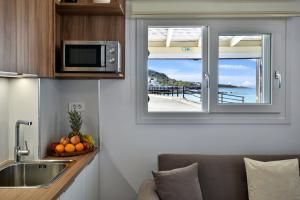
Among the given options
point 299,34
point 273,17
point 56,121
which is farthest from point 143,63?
point 299,34

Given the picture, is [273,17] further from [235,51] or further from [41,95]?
[41,95]

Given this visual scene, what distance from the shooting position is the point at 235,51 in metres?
3.07

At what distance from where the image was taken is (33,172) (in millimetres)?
2410

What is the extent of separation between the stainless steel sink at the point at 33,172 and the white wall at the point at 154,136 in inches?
26.3

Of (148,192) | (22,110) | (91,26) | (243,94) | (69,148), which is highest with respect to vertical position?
(91,26)

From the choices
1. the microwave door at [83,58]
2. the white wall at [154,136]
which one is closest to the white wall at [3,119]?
the microwave door at [83,58]

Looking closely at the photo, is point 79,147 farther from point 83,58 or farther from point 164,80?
point 164,80

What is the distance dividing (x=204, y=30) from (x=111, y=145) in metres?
1.36

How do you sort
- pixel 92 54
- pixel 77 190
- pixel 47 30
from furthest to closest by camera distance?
1. pixel 92 54
2. pixel 47 30
3. pixel 77 190

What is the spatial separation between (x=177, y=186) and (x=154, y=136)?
713 millimetres

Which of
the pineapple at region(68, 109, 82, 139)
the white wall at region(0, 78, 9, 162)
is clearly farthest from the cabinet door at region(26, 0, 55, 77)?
the pineapple at region(68, 109, 82, 139)

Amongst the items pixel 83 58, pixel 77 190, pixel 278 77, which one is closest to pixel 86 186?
pixel 77 190

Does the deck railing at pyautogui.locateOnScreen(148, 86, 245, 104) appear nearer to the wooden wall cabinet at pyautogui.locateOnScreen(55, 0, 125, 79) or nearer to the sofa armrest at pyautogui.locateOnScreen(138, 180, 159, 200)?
the wooden wall cabinet at pyautogui.locateOnScreen(55, 0, 125, 79)

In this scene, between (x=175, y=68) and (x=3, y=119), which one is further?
(x=175, y=68)
